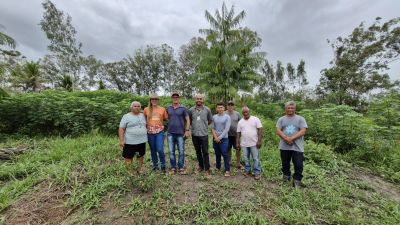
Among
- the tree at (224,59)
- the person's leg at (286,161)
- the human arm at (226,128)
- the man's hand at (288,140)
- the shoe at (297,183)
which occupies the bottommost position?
the shoe at (297,183)

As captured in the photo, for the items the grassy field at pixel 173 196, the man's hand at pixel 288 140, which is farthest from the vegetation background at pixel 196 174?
the man's hand at pixel 288 140

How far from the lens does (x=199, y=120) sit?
15.6 feet

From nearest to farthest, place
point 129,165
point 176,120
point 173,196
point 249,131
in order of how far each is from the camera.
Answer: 1. point 173,196
2. point 129,165
3. point 176,120
4. point 249,131

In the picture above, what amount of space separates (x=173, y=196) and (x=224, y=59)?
1016cm

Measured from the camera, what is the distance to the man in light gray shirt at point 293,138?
173 inches

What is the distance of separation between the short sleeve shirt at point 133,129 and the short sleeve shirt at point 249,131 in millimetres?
1981

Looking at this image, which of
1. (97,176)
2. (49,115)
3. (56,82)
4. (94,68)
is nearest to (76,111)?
(49,115)

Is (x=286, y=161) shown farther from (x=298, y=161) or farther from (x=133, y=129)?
(x=133, y=129)

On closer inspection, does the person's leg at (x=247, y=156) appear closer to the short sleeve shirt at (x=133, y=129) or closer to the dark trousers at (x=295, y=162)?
the dark trousers at (x=295, y=162)

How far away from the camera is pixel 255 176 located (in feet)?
15.9

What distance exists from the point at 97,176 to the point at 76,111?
427cm

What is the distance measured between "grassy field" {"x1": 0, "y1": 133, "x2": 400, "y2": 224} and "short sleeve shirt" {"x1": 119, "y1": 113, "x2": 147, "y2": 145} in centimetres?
69

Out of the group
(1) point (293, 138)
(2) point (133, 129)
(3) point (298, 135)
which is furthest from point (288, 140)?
(2) point (133, 129)

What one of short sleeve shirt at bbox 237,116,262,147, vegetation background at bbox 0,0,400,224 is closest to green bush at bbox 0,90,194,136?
vegetation background at bbox 0,0,400,224
